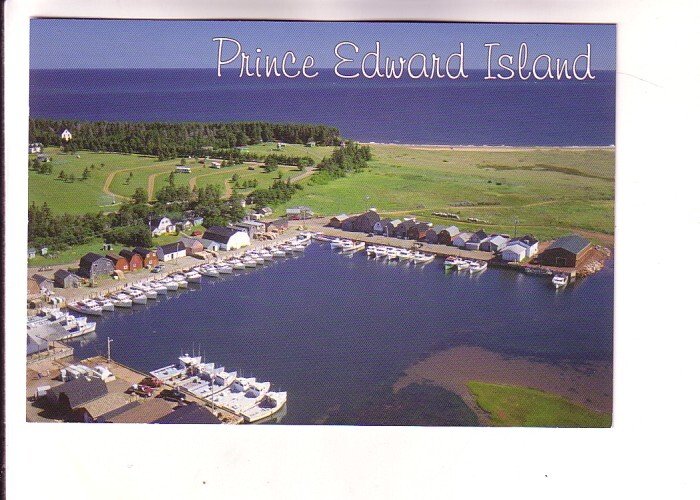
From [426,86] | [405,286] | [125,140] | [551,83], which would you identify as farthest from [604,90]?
[125,140]

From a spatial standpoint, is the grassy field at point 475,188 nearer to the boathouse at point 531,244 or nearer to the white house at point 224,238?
the boathouse at point 531,244

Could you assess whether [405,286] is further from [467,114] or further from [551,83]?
[551,83]

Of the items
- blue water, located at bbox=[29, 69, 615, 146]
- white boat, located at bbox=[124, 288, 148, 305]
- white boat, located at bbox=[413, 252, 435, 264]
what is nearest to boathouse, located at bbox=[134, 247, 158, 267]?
white boat, located at bbox=[124, 288, 148, 305]

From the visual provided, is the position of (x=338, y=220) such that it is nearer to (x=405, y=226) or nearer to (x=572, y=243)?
(x=405, y=226)

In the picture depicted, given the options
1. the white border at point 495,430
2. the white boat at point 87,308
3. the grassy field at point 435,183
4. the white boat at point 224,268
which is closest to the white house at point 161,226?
the grassy field at point 435,183

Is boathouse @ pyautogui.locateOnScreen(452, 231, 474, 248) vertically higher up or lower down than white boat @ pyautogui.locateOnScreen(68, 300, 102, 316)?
higher up

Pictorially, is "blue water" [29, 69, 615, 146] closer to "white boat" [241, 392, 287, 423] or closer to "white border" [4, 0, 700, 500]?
"white border" [4, 0, 700, 500]
